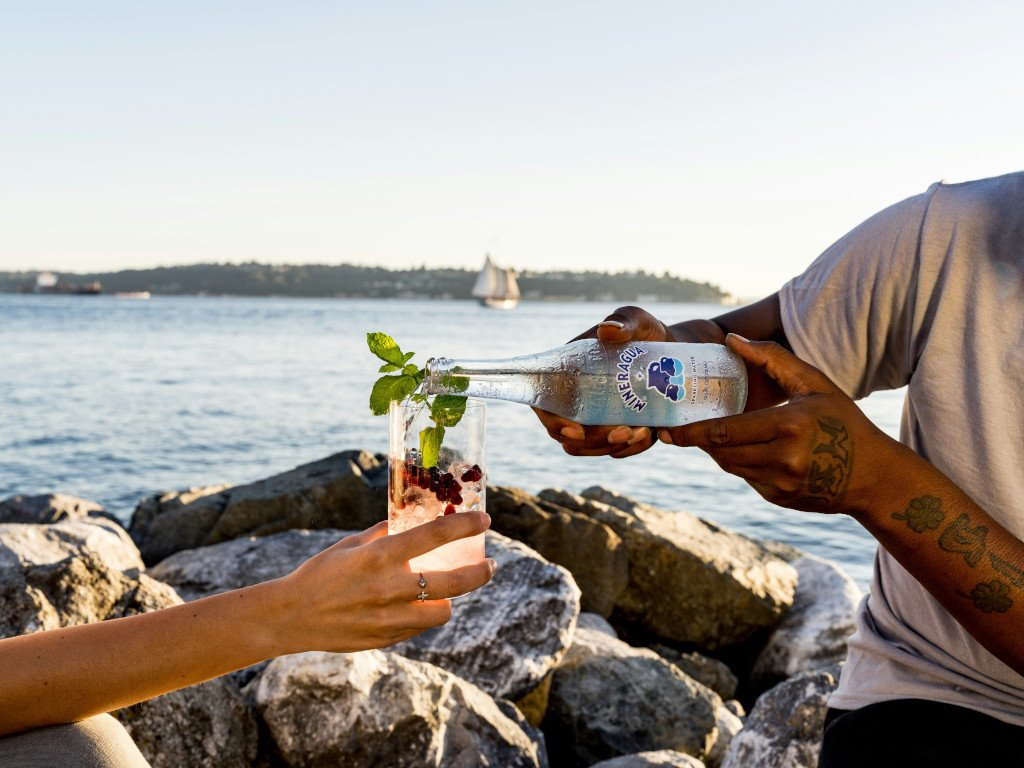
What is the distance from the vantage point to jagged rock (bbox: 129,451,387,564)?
817 centimetres

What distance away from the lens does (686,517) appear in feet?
28.9

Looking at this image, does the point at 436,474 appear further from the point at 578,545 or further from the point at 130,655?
the point at 578,545

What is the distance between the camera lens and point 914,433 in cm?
281

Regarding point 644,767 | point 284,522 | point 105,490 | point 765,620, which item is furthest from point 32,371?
point 644,767

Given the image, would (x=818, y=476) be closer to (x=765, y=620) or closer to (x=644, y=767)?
(x=644, y=767)

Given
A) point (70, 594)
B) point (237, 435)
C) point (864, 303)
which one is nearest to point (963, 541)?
point (864, 303)

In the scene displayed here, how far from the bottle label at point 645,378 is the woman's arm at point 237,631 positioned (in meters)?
0.70

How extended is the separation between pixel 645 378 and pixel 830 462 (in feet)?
2.18

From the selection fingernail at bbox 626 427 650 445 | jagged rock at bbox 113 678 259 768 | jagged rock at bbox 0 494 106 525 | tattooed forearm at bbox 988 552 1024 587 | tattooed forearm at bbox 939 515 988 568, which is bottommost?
jagged rock at bbox 0 494 106 525

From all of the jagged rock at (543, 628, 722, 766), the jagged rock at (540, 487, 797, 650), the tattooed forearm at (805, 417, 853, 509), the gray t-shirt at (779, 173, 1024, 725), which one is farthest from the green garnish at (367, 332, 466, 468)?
the jagged rock at (540, 487, 797, 650)

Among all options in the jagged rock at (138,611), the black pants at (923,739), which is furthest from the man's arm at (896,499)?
the jagged rock at (138,611)

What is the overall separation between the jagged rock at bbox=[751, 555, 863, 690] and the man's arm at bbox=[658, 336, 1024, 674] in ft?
16.2

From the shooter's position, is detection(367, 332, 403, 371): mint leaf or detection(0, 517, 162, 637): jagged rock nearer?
detection(367, 332, 403, 371): mint leaf

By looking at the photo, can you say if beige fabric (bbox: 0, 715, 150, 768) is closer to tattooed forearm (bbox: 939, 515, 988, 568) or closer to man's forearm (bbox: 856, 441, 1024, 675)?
man's forearm (bbox: 856, 441, 1024, 675)
